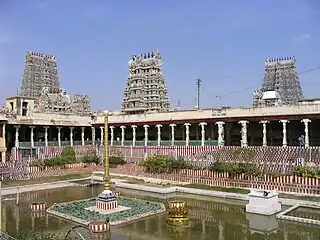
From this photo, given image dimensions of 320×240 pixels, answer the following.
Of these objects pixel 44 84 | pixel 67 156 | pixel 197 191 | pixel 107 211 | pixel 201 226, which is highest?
pixel 44 84

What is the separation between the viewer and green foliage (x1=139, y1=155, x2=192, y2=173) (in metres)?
28.3

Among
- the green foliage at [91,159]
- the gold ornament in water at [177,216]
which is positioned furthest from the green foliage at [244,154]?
the green foliage at [91,159]

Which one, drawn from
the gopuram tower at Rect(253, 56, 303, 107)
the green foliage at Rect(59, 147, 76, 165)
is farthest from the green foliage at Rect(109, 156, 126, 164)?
the gopuram tower at Rect(253, 56, 303, 107)

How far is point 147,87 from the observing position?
2119 inches

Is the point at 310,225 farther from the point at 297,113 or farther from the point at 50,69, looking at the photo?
the point at 50,69

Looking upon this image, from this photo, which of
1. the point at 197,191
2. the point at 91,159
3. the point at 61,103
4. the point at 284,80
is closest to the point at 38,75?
the point at 61,103

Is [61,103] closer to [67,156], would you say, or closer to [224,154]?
[67,156]

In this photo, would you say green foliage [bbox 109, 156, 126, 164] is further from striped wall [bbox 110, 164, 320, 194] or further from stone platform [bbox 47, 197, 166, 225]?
stone platform [bbox 47, 197, 166, 225]

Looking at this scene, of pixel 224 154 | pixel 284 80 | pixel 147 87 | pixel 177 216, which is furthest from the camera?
pixel 284 80

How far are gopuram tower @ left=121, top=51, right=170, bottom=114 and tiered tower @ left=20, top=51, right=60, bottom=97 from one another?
1531cm

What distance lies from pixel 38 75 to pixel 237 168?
45295 millimetres

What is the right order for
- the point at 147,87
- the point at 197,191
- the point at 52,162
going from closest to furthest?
the point at 197,191 → the point at 52,162 → the point at 147,87

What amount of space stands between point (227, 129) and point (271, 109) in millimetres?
7848

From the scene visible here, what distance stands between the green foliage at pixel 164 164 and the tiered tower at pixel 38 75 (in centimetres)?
3675
